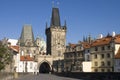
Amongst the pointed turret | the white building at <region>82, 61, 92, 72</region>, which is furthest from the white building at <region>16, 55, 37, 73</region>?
the white building at <region>82, 61, 92, 72</region>

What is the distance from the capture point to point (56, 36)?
13425cm

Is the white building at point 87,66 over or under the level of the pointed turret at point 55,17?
under

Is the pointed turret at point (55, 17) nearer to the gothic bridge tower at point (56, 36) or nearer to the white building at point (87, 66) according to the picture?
the gothic bridge tower at point (56, 36)

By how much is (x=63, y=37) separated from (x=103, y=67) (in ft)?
195

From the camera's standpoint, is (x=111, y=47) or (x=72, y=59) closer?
Result: (x=111, y=47)

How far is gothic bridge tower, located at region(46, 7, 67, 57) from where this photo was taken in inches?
5157

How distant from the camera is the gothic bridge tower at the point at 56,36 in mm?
131000

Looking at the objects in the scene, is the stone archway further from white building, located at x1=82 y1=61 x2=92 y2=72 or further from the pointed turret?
white building, located at x1=82 y1=61 x2=92 y2=72

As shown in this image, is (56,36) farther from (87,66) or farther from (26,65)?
(87,66)

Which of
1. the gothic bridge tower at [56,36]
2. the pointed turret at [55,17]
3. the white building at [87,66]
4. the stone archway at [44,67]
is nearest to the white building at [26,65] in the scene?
the stone archway at [44,67]

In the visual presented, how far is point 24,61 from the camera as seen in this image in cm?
11769

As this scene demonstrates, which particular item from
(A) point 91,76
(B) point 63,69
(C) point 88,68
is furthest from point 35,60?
(A) point 91,76

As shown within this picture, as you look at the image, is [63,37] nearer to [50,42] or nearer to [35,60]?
[50,42]

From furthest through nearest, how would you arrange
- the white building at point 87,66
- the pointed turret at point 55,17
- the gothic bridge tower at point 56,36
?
the pointed turret at point 55,17 → the gothic bridge tower at point 56,36 → the white building at point 87,66
